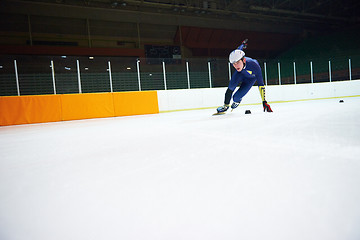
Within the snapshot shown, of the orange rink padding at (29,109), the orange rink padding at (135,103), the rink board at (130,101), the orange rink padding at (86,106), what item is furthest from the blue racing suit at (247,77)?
the orange rink padding at (29,109)

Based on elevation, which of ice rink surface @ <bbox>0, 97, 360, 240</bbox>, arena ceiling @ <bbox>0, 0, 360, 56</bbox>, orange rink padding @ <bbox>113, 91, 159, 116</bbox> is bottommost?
ice rink surface @ <bbox>0, 97, 360, 240</bbox>

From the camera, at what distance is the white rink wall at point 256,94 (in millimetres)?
8883

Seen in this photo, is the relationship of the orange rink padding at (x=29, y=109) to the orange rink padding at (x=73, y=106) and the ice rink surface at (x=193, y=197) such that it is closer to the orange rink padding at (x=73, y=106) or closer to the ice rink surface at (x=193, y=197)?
the orange rink padding at (x=73, y=106)

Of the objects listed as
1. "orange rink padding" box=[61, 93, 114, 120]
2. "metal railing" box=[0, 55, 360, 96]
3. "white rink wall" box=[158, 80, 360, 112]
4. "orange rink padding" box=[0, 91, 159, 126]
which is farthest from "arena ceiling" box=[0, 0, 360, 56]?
"orange rink padding" box=[61, 93, 114, 120]

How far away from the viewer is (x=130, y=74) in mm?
8648

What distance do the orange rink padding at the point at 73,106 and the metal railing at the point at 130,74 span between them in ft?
2.01

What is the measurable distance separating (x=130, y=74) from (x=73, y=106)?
259 cm

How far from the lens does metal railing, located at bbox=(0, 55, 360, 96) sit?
7484 millimetres

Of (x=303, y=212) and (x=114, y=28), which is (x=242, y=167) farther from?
(x=114, y=28)

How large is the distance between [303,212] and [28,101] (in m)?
7.62

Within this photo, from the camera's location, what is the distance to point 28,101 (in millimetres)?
6449

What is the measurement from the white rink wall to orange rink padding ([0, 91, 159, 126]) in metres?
0.76

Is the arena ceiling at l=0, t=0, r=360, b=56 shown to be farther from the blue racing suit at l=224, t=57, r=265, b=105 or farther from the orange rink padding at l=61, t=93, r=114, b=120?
the blue racing suit at l=224, t=57, r=265, b=105

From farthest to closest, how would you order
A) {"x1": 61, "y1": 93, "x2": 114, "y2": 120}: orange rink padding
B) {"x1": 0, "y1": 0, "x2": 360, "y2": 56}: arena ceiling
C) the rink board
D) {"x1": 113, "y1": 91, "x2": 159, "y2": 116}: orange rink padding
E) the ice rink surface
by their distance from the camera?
{"x1": 0, "y1": 0, "x2": 360, "y2": 56}: arena ceiling, {"x1": 113, "y1": 91, "x2": 159, "y2": 116}: orange rink padding, {"x1": 61, "y1": 93, "x2": 114, "y2": 120}: orange rink padding, the rink board, the ice rink surface
